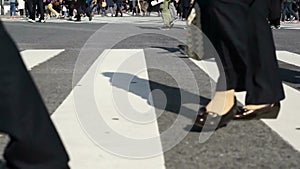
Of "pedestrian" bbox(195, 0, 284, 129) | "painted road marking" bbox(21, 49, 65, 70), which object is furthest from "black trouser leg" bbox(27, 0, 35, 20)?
"pedestrian" bbox(195, 0, 284, 129)

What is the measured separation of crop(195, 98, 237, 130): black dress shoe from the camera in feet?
15.6

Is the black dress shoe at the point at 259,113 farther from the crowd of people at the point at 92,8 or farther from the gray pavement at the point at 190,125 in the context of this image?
the crowd of people at the point at 92,8

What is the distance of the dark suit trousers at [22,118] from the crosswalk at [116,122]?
53.7 inches

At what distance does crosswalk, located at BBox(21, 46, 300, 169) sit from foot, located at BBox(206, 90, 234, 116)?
1.21ft

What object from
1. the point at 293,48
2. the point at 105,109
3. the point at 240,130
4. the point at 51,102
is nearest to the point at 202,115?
the point at 240,130

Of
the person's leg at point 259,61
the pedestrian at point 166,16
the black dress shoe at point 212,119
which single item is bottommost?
the pedestrian at point 166,16

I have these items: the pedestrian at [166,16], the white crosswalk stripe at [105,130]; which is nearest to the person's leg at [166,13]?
the pedestrian at [166,16]

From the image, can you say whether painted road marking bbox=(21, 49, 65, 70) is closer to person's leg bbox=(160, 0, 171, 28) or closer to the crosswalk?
the crosswalk

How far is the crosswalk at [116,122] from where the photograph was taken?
4059mm

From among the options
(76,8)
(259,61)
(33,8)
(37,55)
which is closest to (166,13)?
(33,8)

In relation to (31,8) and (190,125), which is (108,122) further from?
(31,8)

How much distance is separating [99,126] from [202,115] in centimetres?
77

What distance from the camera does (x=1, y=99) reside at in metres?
2.36

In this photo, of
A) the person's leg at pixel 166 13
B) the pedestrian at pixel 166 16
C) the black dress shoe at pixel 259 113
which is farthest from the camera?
the pedestrian at pixel 166 16
